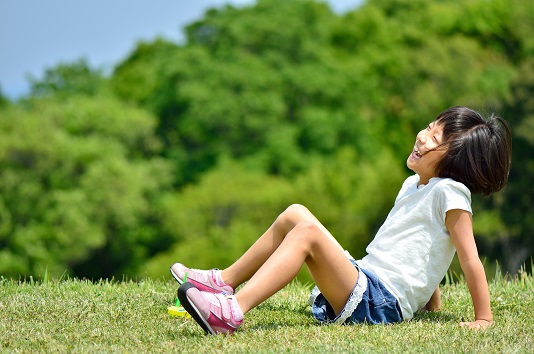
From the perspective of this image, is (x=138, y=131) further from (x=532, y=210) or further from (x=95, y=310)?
(x=95, y=310)

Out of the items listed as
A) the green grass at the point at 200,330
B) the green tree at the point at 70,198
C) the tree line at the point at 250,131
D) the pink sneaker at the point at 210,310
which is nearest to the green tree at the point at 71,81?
the tree line at the point at 250,131

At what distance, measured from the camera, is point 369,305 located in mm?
4910

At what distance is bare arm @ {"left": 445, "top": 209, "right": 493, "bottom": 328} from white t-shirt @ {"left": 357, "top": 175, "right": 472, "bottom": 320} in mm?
70

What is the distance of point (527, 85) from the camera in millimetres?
30672

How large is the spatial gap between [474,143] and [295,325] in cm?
149

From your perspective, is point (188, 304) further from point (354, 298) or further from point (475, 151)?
point (475, 151)

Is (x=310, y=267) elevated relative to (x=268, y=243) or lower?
lower

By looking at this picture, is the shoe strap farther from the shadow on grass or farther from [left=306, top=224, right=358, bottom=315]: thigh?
the shadow on grass

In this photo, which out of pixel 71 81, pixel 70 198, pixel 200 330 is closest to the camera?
pixel 200 330

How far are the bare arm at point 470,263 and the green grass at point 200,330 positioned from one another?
0.11 meters

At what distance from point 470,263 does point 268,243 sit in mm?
1209

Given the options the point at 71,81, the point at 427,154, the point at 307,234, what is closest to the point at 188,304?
the point at 307,234

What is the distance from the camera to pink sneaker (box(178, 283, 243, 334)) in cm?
446

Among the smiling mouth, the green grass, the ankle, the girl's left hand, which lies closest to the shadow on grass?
the green grass
